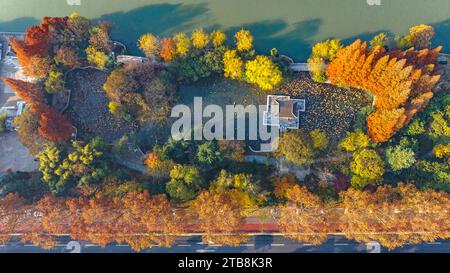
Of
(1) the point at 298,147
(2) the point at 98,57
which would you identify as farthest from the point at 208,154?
(2) the point at 98,57

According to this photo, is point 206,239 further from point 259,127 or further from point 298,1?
point 298,1

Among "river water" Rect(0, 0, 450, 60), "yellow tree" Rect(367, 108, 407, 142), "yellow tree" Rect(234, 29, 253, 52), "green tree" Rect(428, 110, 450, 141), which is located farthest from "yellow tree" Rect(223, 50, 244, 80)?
"green tree" Rect(428, 110, 450, 141)

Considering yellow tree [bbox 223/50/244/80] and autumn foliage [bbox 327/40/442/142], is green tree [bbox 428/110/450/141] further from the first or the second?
yellow tree [bbox 223/50/244/80]

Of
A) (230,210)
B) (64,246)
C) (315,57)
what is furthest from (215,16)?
(64,246)

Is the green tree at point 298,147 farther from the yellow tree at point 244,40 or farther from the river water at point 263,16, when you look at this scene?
the river water at point 263,16

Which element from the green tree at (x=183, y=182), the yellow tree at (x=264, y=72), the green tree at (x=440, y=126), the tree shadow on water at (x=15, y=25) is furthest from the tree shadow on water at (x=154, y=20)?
the green tree at (x=440, y=126)
